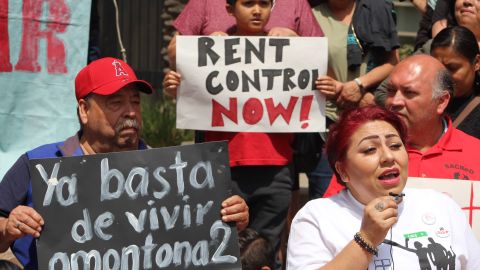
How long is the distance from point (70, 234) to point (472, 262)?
163cm

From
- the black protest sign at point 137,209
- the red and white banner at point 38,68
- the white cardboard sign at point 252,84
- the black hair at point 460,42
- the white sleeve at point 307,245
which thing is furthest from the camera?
the red and white banner at point 38,68

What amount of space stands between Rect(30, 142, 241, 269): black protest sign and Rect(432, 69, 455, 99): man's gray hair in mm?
1285

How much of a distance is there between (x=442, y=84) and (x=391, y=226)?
1.43m

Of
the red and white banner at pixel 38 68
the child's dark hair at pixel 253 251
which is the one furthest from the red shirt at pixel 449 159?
the red and white banner at pixel 38 68

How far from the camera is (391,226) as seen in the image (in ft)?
12.3

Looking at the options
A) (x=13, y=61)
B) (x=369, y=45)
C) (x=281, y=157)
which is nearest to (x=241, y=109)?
(x=281, y=157)

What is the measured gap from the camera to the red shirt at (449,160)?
4801 mm

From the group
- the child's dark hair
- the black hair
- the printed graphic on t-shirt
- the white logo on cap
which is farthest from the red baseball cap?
the black hair

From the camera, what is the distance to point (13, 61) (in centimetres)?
612

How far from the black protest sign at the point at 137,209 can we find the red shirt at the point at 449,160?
0.84m

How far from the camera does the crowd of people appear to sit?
12.5 ft

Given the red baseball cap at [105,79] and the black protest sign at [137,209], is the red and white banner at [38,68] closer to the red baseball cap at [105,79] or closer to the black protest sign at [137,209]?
the red baseball cap at [105,79]

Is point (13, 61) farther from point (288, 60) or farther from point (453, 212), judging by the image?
point (453, 212)

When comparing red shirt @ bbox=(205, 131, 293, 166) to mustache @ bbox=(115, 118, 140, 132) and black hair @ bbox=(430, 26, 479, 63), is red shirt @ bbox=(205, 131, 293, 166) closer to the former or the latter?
black hair @ bbox=(430, 26, 479, 63)
